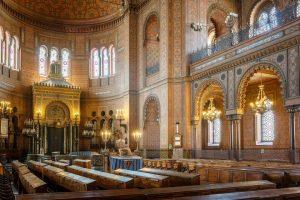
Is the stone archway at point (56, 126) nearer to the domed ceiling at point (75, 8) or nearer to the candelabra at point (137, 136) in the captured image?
the candelabra at point (137, 136)

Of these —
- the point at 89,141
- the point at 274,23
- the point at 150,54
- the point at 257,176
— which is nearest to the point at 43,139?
the point at 89,141

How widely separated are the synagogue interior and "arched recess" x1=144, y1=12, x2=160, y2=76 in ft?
0.28

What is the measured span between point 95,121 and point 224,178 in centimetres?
2227

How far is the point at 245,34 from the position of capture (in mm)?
19125

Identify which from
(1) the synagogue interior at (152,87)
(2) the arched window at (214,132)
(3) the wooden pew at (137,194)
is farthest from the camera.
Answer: (2) the arched window at (214,132)

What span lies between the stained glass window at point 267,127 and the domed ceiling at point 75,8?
16.3 metres

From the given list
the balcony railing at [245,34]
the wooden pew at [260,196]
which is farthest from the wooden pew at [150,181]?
the balcony railing at [245,34]

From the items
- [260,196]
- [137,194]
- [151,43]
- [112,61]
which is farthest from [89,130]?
[260,196]

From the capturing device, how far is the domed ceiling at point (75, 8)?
31875mm

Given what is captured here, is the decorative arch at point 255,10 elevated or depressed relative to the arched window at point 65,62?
elevated

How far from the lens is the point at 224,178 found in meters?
10.8

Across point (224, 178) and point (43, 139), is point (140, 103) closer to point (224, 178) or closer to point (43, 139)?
point (43, 139)

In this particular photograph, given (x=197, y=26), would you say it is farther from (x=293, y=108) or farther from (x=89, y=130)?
(x=89, y=130)

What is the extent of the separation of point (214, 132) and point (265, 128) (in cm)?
484
